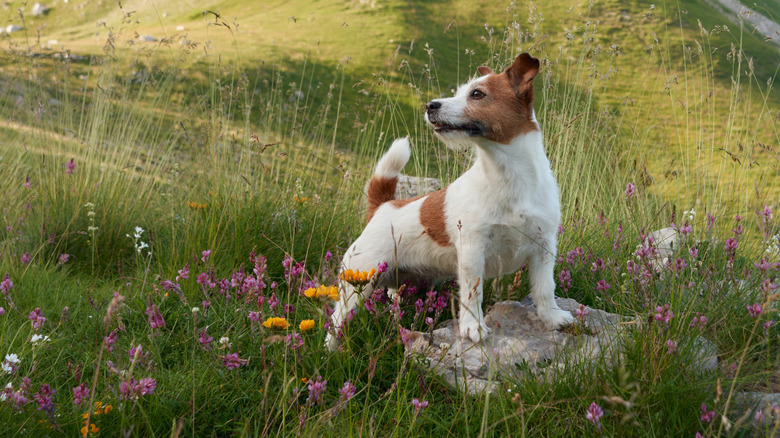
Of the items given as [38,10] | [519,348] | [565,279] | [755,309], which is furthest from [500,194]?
[38,10]

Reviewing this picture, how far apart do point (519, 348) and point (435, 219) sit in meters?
0.88

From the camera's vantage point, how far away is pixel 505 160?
9.79 ft

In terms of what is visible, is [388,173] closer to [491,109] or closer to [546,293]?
[491,109]

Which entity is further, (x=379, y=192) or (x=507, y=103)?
(x=379, y=192)

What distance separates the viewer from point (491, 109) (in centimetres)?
294

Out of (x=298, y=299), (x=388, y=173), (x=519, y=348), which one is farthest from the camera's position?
(x=388, y=173)

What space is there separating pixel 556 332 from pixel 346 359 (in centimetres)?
109

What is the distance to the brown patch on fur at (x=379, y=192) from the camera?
376 centimetres

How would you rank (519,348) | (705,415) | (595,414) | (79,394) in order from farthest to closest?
1. (519,348)
2. (79,394)
3. (705,415)
4. (595,414)

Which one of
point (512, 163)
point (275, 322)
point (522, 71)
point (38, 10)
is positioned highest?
point (522, 71)

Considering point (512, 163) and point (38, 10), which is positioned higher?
point (512, 163)

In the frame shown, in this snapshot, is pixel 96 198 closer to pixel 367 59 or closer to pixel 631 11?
pixel 367 59

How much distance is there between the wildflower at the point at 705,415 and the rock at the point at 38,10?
35.7 m

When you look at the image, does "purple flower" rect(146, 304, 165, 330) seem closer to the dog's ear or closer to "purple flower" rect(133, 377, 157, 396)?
"purple flower" rect(133, 377, 157, 396)
